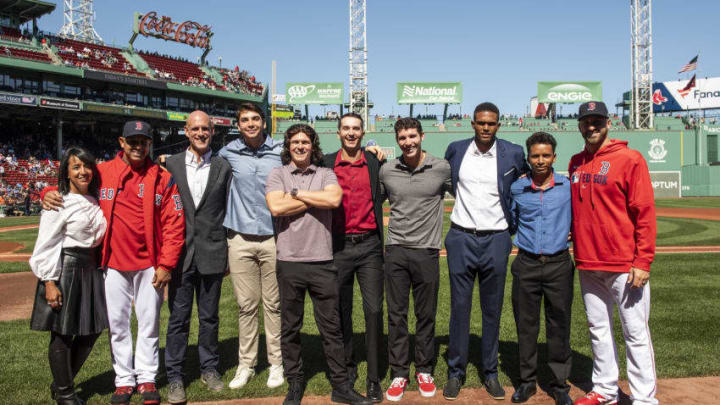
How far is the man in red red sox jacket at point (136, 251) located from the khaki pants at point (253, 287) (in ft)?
1.69

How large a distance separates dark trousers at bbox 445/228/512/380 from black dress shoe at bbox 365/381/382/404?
24.6 inches

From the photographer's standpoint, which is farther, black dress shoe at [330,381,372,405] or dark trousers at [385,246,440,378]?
dark trousers at [385,246,440,378]

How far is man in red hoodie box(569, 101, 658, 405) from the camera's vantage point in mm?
3449

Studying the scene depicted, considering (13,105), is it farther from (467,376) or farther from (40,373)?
(467,376)

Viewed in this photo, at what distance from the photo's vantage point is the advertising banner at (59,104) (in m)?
30.1

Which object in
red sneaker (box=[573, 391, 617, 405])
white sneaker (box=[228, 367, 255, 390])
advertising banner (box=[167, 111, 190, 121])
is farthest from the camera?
advertising banner (box=[167, 111, 190, 121])

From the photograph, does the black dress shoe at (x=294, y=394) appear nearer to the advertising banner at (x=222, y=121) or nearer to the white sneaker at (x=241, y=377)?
the white sneaker at (x=241, y=377)

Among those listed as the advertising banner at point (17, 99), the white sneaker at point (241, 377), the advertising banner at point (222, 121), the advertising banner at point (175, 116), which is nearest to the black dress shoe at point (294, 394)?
the white sneaker at point (241, 377)

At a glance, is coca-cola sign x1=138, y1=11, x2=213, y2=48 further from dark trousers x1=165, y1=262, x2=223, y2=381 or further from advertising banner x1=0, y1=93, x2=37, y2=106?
dark trousers x1=165, y1=262, x2=223, y2=381

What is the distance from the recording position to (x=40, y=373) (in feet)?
14.7

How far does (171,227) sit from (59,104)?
3315 cm

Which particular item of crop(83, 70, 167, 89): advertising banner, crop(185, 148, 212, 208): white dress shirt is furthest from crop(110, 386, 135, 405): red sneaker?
crop(83, 70, 167, 89): advertising banner

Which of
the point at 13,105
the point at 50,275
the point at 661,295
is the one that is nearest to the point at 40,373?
the point at 50,275

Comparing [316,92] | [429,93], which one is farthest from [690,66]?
[316,92]
